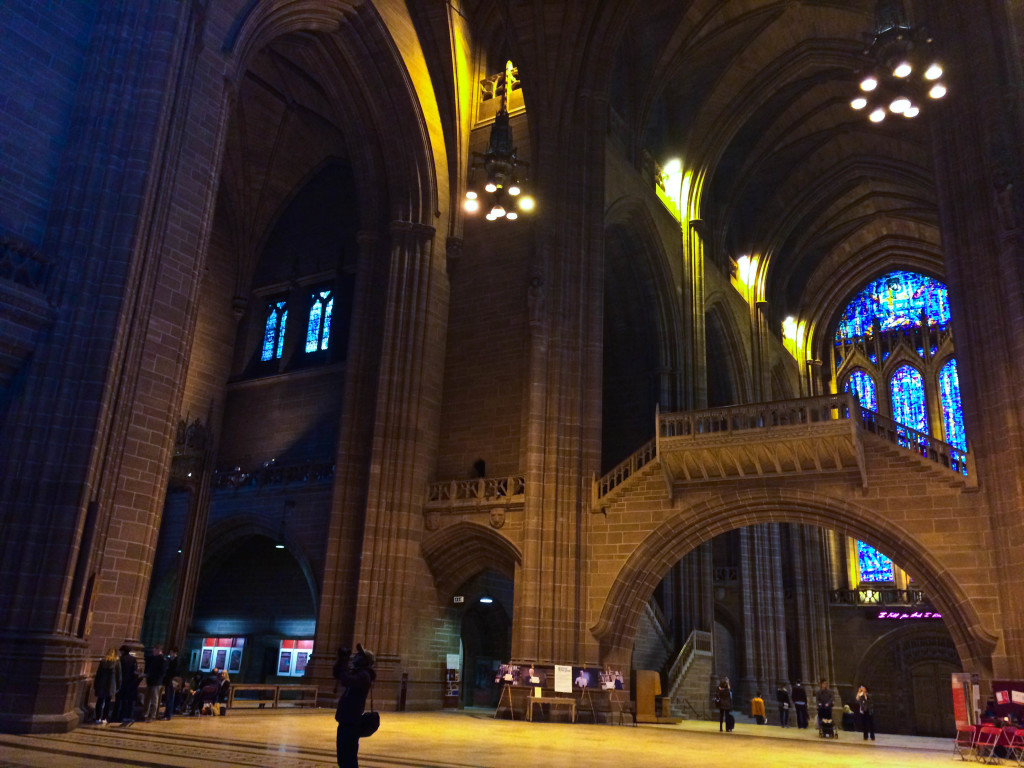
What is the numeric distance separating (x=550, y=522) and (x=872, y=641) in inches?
725

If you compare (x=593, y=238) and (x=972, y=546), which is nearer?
(x=972, y=546)

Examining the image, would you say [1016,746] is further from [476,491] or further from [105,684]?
[105,684]

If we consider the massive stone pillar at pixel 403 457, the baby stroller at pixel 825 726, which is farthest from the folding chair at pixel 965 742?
the massive stone pillar at pixel 403 457

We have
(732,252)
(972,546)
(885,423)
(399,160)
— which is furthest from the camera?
(732,252)

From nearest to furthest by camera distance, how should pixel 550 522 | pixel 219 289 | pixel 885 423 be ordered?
pixel 885 423, pixel 550 522, pixel 219 289

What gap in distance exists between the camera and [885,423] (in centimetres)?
1612

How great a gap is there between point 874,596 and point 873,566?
2002 mm

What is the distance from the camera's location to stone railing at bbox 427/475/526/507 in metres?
18.1

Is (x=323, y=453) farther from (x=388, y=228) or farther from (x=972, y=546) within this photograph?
(x=972, y=546)

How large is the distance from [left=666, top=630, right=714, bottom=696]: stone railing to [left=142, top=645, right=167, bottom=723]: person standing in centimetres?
1299

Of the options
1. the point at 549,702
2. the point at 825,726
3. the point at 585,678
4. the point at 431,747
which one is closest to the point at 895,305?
the point at 825,726

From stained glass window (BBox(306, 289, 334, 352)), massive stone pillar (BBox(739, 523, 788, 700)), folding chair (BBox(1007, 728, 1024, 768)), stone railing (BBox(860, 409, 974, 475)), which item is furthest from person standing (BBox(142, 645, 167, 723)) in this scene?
massive stone pillar (BBox(739, 523, 788, 700))

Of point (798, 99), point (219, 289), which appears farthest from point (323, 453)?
point (798, 99)

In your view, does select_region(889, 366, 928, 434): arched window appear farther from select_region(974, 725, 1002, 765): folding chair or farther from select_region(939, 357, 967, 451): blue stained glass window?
select_region(974, 725, 1002, 765): folding chair
